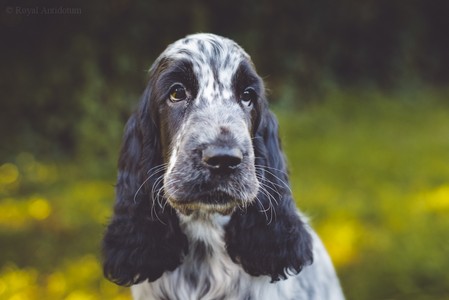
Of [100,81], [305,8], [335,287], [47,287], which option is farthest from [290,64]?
[335,287]

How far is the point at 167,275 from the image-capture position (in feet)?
11.3

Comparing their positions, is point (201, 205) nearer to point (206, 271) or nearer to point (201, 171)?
point (201, 171)

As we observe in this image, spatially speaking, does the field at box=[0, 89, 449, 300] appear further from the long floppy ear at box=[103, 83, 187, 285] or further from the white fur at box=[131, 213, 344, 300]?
the white fur at box=[131, 213, 344, 300]

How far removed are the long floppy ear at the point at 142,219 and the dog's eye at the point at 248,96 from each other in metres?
0.40

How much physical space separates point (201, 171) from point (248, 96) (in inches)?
19.8

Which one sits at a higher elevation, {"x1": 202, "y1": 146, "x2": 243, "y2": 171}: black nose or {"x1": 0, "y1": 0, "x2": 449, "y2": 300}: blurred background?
{"x1": 0, "y1": 0, "x2": 449, "y2": 300}: blurred background

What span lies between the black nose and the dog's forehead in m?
0.45

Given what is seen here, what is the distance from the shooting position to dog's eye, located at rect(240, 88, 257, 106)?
10.9 ft

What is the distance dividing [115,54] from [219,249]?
467 cm

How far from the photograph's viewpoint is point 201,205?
3061 millimetres

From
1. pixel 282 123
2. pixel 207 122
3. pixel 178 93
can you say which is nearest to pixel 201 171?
pixel 207 122

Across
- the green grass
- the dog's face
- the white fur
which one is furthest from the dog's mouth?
the green grass

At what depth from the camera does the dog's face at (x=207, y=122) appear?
300 centimetres

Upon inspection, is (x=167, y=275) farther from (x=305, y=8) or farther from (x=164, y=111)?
(x=305, y=8)
